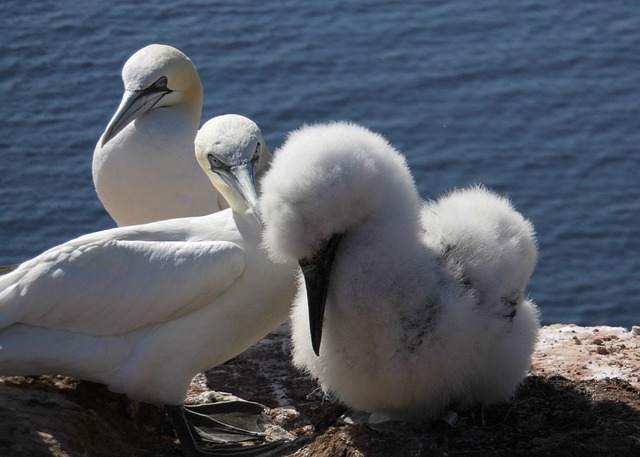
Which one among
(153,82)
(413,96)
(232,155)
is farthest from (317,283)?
(413,96)

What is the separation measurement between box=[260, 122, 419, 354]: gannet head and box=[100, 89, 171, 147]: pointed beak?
2.11 metres

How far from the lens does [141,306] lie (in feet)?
15.8

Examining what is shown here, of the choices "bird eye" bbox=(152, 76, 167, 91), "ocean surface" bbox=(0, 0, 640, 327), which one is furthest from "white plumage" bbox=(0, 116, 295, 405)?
"ocean surface" bbox=(0, 0, 640, 327)

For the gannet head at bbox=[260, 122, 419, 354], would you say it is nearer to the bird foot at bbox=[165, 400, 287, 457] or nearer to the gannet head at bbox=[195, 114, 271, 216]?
the gannet head at bbox=[195, 114, 271, 216]

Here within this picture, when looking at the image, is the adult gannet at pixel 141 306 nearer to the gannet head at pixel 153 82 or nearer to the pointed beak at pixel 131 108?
the pointed beak at pixel 131 108

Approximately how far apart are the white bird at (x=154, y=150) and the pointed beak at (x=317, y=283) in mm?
2025

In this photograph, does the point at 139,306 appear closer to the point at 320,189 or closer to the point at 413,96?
the point at 320,189

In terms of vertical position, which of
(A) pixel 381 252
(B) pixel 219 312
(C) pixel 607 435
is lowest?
(C) pixel 607 435

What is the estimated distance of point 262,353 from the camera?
5797mm

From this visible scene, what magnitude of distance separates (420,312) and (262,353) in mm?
1710

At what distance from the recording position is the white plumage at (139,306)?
15.7ft

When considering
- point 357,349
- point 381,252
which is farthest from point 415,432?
point 381,252

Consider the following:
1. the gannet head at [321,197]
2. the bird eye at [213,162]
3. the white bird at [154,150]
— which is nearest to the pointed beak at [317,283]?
the gannet head at [321,197]

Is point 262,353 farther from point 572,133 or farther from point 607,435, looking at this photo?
point 572,133
